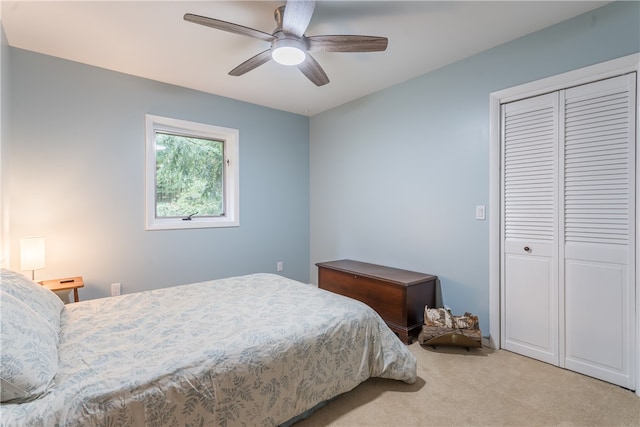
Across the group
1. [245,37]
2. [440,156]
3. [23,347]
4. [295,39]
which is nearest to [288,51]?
[295,39]

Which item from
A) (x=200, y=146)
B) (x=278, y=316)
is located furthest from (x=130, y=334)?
(x=200, y=146)

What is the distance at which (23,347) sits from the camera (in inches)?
43.3

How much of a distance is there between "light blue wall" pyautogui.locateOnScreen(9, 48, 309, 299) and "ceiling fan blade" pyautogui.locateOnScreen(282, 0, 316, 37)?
1.93m

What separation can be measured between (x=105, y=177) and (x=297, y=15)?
2344mm

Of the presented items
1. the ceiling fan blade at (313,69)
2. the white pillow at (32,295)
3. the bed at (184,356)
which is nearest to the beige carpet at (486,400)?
the bed at (184,356)

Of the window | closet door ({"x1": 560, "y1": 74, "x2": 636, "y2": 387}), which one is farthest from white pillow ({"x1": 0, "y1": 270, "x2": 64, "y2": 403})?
closet door ({"x1": 560, "y1": 74, "x2": 636, "y2": 387})

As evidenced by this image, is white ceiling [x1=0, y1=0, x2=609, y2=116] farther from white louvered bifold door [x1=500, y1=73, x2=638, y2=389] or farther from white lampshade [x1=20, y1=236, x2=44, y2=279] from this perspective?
white lampshade [x1=20, y1=236, x2=44, y2=279]

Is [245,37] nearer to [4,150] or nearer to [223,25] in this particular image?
[223,25]

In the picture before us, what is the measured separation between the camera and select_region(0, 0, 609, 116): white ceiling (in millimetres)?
1989

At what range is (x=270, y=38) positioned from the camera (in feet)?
6.43

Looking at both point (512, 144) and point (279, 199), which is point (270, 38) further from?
point (279, 199)

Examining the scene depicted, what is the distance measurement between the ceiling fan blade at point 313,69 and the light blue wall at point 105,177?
1.55 metres

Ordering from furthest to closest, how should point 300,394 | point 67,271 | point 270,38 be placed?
→ point 67,271 → point 270,38 → point 300,394

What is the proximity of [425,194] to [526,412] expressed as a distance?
71.6 inches
